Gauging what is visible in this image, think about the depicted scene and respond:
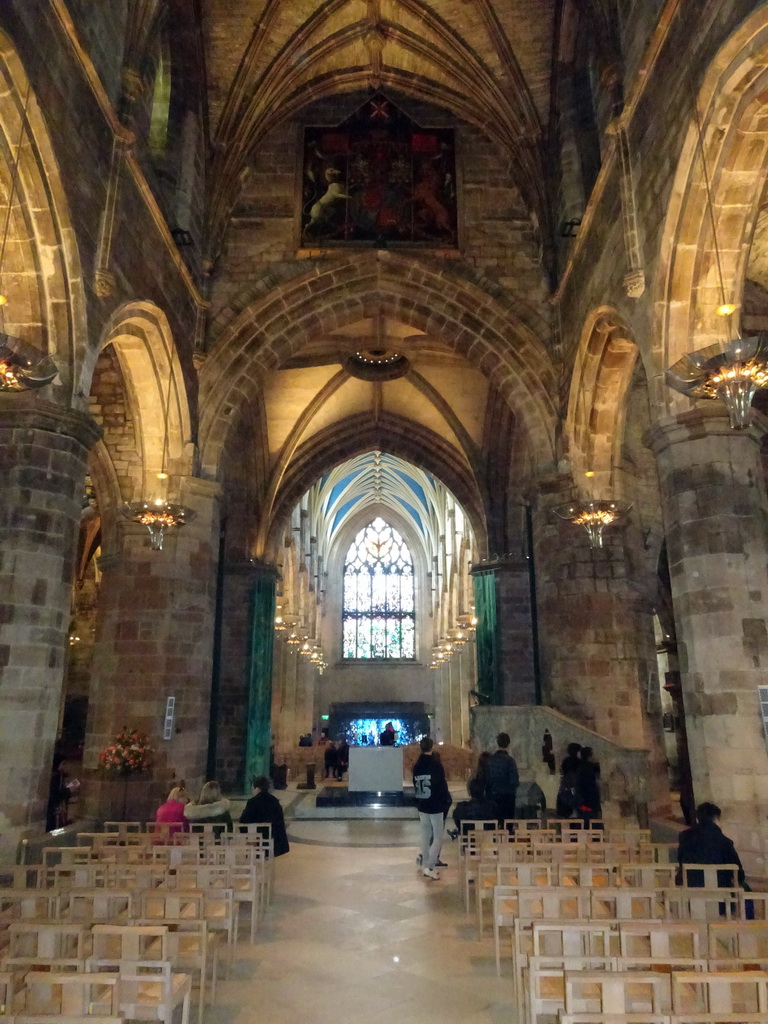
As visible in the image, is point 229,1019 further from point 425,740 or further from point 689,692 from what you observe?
→ point 689,692

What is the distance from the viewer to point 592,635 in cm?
1210

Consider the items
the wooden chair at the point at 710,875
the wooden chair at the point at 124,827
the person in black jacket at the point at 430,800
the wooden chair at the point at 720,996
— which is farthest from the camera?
the person in black jacket at the point at 430,800

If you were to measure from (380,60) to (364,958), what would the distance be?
1386 cm

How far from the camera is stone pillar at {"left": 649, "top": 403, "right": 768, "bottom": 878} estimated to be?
6.59 meters

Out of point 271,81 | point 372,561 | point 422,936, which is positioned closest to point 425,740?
point 422,936

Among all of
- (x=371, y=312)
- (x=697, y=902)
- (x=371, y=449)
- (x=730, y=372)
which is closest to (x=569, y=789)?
(x=697, y=902)

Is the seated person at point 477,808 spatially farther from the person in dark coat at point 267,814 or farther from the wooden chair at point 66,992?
the wooden chair at point 66,992

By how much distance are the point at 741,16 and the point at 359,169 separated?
8.61 meters

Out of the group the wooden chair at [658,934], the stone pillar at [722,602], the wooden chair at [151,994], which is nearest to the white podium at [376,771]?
the stone pillar at [722,602]

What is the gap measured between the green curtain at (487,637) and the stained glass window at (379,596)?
20.3 metres

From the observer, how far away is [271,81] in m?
13.2

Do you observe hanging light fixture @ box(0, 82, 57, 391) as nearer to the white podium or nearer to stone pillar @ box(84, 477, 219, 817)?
stone pillar @ box(84, 477, 219, 817)

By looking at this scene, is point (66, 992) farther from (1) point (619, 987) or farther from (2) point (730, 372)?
(2) point (730, 372)

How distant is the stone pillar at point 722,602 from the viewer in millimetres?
6590
